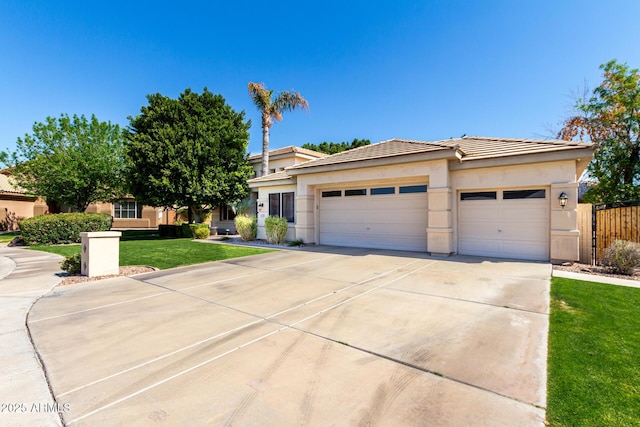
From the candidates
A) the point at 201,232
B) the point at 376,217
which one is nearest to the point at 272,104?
the point at 201,232

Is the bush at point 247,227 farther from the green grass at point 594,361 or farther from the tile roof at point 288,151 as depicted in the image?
the green grass at point 594,361

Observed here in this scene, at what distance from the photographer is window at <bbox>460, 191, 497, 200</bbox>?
9973 millimetres

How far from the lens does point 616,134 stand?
1488 centimetres

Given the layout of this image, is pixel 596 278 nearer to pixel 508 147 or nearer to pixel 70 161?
pixel 508 147

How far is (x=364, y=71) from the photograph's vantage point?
51.8 ft

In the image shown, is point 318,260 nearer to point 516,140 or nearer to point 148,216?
point 516,140

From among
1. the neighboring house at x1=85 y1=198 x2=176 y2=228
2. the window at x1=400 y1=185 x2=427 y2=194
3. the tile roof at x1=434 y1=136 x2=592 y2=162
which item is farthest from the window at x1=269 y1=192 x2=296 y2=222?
the neighboring house at x1=85 y1=198 x2=176 y2=228

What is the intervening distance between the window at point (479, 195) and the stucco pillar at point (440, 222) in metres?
0.65

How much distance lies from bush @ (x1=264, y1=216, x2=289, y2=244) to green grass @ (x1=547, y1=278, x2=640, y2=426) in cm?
1095

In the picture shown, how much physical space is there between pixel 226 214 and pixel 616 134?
25027 millimetres

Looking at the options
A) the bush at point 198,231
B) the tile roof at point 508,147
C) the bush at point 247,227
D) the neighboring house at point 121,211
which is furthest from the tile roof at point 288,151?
the tile roof at point 508,147

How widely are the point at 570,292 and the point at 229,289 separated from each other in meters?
7.13

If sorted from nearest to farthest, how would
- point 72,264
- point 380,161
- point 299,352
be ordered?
point 299,352 → point 72,264 → point 380,161

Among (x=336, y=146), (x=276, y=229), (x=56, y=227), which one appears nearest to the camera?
(x=276, y=229)
